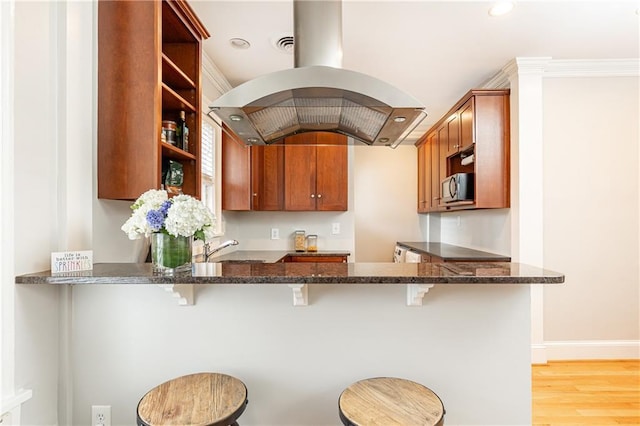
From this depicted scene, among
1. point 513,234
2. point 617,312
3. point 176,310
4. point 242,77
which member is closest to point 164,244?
point 176,310

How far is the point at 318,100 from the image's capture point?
4.69 ft

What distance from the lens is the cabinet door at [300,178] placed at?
3576 millimetres

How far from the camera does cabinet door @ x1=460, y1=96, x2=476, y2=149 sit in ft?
10.4

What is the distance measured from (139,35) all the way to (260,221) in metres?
2.46

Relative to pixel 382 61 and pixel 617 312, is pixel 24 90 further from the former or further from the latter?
pixel 617 312

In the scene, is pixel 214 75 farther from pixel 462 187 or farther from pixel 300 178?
pixel 462 187

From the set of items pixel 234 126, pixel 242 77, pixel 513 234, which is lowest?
pixel 513 234

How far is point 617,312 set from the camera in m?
2.99

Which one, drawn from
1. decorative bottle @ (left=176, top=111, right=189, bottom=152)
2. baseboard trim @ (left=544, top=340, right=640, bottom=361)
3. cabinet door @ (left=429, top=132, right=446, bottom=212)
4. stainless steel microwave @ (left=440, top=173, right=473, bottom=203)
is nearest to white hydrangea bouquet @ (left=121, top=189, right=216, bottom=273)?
decorative bottle @ (left=176, top=111, right=189, bottom=152)

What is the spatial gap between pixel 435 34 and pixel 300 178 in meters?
1.82

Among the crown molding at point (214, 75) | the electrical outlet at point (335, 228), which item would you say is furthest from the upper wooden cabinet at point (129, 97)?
the electrical outlet at point (335, 228)

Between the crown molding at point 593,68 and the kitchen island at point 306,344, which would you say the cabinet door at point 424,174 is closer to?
the crown molding at point 593,68

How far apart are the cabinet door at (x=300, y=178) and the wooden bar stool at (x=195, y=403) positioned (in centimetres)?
240

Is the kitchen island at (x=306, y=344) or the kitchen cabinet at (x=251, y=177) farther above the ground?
the kitchen cabinet at (x=251, y=177)
